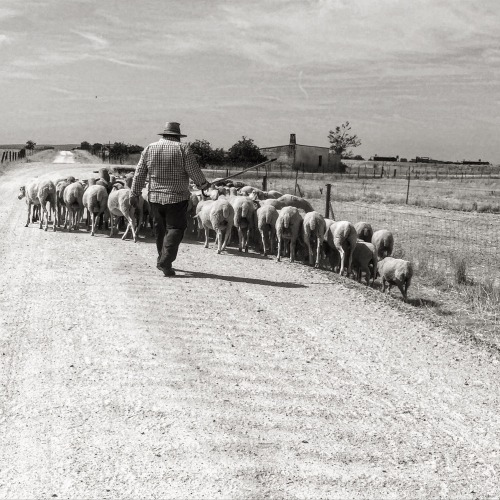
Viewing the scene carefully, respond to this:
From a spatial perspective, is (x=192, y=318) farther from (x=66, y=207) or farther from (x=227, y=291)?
(x=66, y=207)

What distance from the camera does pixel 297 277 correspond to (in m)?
10.4

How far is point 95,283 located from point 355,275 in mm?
5238

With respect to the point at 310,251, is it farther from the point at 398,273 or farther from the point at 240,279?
the point at 240,279

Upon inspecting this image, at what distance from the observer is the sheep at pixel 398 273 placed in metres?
10.8

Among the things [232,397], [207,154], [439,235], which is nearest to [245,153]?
[207,154]

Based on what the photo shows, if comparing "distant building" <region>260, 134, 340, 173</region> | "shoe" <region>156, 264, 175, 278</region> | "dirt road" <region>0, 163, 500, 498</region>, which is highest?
"distant building" <region>260, 134, 340, 173</region>

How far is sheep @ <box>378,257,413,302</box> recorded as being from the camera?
10844mm

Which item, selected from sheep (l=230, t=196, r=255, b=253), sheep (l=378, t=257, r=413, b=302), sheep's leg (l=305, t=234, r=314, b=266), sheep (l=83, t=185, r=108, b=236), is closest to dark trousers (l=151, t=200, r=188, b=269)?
sheep (l=230, t=196, r=255, b=253)

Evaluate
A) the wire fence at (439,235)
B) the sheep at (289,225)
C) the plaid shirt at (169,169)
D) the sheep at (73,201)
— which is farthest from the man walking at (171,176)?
the wire fence at (439,235)

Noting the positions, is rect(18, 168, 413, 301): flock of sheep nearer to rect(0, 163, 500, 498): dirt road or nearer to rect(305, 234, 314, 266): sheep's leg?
rect(305, 234, 314, 266): sheep's leg

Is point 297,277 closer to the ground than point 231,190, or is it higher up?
closer to the ground

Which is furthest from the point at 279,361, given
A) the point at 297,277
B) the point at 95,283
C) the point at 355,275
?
the point at 355,275

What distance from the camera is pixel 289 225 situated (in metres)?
12.1

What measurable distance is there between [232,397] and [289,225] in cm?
707
